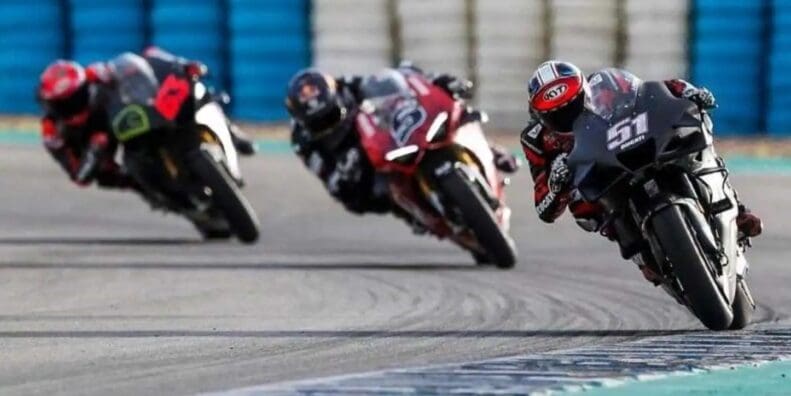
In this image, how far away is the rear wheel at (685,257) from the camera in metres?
7.61

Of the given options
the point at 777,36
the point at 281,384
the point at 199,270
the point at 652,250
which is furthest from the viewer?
the point at 777,36

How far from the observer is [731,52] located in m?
18.1

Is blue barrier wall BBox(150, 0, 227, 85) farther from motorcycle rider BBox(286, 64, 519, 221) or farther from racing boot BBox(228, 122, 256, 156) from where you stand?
motorcycle rider BBox(286, 64, 519, 221)

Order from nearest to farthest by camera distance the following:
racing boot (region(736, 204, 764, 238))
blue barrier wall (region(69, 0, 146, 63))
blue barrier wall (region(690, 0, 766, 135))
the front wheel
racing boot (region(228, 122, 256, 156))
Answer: racing boot (region(736, 204, 764, 238)), the front wheel, racing boot (region(228, 122, 256, 156)), blue barrier wall (region(690, 0, 766, 135)), blue barrier wall (region(69, 0, 146, 63))

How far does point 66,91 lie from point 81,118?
26 cm

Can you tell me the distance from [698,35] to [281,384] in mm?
12219

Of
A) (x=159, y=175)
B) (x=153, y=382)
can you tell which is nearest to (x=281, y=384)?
(x=153, y=382)

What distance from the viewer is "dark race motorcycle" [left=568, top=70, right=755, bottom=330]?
7703mm

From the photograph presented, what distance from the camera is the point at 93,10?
20656 millimetres

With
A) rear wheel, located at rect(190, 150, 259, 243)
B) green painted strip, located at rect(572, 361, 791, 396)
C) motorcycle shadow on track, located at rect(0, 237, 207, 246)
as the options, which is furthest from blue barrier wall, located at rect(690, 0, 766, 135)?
green painted strip, located at rect(572, 361, 791, 396)

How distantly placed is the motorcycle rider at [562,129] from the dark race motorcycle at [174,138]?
4642mm

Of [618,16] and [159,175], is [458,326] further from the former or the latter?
[618,16]

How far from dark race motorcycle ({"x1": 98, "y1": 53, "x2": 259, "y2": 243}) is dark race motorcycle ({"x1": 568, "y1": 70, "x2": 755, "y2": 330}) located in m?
5.10

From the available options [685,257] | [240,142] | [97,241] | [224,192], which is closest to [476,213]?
[224,192]
